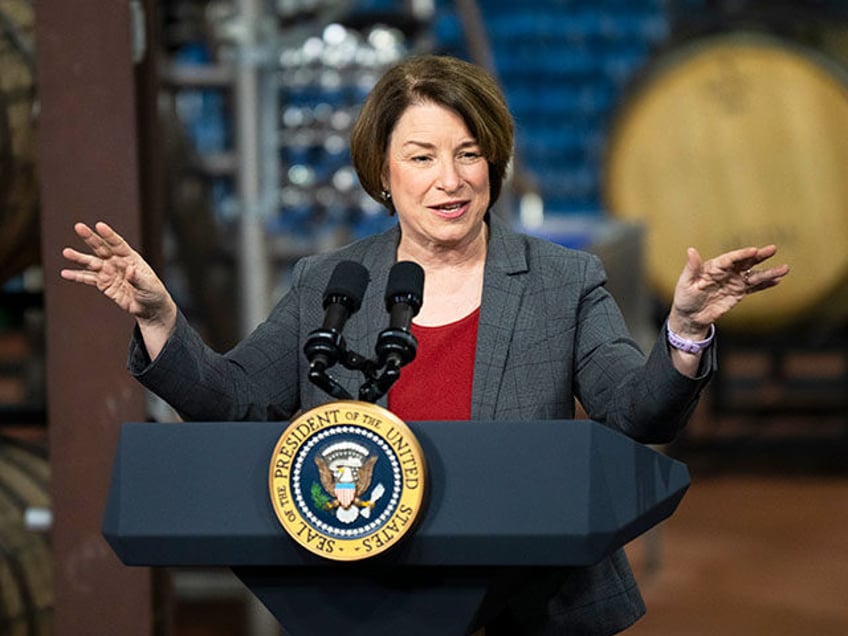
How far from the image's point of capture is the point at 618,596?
1.64 meters

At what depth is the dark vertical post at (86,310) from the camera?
240 cm

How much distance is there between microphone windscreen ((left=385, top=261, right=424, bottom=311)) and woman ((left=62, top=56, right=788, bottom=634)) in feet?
0.52

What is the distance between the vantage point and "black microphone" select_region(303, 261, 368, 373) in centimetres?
138

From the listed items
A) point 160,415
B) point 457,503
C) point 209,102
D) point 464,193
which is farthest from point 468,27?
point 209,102

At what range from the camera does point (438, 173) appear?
1594 mm

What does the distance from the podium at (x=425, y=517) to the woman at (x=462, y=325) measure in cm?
16

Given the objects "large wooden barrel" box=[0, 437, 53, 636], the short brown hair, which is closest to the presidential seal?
the short brown hair

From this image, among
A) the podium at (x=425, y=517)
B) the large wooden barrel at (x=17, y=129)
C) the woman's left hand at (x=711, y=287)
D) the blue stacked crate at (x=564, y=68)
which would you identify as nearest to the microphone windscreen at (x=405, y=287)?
the podium at (x=425, y=517)

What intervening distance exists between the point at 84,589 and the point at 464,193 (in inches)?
43.8

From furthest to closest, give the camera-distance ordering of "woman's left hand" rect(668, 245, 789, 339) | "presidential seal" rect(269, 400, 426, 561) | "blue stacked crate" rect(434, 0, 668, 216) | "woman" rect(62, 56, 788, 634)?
"blue stacked crate" rect(434, 0, 668, 216) → "woman" rect(62, 56, 788, 634) → "woman's left hand" rect(668, 245, 789, 339) → "presidential seal" rect(269, 400, 426, 561)

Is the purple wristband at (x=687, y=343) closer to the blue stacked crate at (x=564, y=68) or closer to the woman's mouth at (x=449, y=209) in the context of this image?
the woman's mouth at (x=449, y=209)

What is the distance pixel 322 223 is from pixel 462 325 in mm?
2700

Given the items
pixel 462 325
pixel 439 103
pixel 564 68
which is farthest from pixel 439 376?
pixel 564 68

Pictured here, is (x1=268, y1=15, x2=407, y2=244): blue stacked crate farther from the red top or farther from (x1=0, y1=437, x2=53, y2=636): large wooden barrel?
the red top
